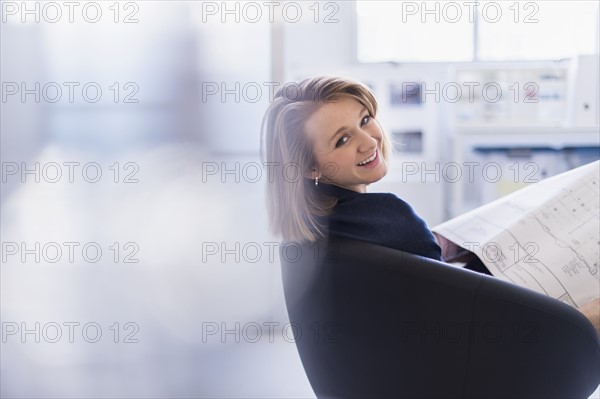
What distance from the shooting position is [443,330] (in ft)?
3.49

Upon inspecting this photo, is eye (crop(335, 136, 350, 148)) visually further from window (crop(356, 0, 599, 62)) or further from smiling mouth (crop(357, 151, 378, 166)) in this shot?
window (crop(356, 0, 599, 62))

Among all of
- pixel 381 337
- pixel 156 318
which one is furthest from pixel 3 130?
pixel 381 337

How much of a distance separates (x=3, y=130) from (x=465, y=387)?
1.48 m

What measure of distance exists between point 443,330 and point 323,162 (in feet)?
1.25

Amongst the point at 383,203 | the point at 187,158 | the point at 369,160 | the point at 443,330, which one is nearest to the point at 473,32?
the point at 187,158

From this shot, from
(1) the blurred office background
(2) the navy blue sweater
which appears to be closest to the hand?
(2) the navy blue sweater

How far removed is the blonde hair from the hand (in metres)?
0.48

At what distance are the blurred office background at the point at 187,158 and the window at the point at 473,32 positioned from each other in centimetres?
1

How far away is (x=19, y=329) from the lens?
6.57 feet

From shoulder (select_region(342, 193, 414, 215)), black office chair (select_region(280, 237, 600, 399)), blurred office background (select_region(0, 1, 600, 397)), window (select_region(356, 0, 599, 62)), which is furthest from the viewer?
window (select_region(356, 0, 599, 62))

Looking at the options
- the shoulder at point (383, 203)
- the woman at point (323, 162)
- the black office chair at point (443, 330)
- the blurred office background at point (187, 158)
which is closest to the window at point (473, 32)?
the blurred office background at point (187, 158)

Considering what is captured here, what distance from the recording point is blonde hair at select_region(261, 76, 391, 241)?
3.99ft

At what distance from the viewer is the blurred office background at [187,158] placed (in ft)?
6.37

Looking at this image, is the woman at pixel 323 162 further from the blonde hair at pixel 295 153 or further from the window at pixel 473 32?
the window at pixel 473 32
